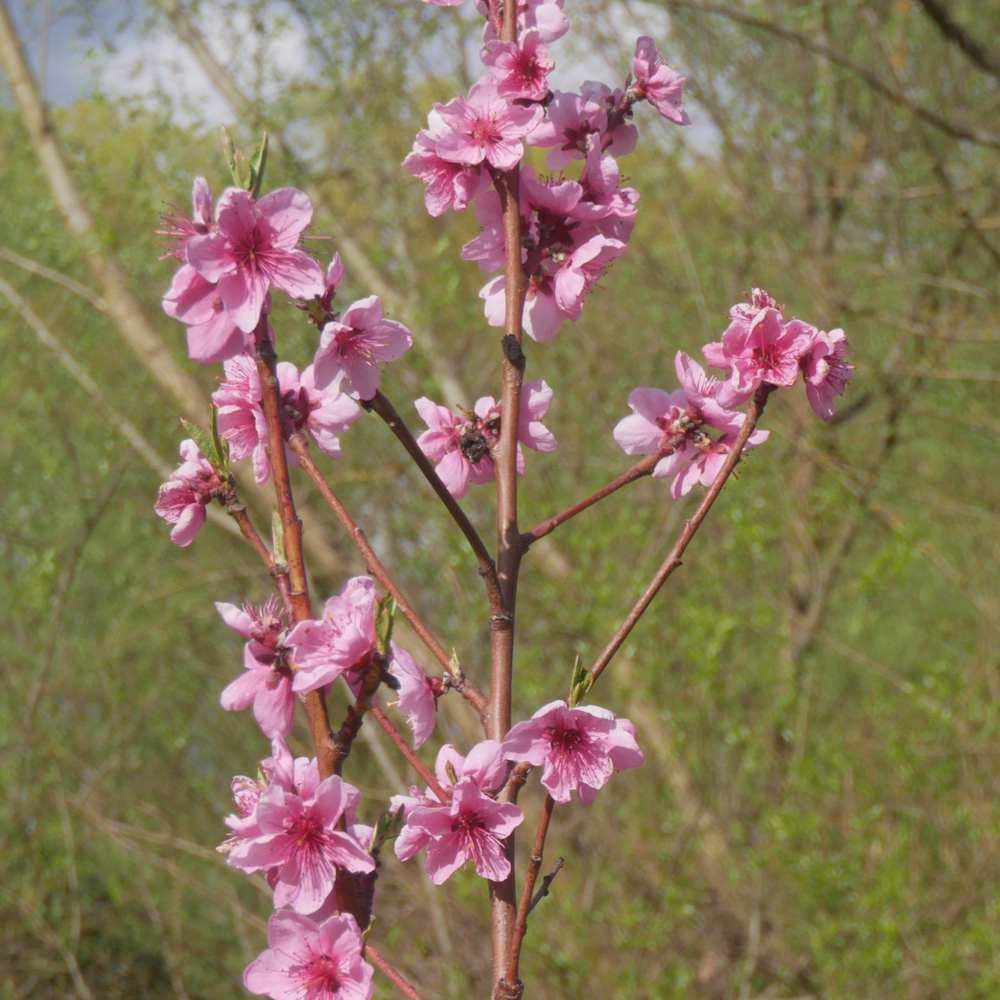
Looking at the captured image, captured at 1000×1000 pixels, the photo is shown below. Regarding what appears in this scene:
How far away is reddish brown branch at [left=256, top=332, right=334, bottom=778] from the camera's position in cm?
88

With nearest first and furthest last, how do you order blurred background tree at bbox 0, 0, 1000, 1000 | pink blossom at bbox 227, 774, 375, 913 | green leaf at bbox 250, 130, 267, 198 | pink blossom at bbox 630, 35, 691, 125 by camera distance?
pink blossom at bbox 227, 774, 375, 913, green leaf at bbox 250, 130, 267, 198, pink blossom at bbox 630, 35, 691, 125, blurred background tree at bbox 0, 0, 1000, 1000

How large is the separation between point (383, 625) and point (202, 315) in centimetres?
35

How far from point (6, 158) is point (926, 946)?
647cm

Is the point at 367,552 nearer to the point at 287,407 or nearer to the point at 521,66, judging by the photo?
the point at 287,407

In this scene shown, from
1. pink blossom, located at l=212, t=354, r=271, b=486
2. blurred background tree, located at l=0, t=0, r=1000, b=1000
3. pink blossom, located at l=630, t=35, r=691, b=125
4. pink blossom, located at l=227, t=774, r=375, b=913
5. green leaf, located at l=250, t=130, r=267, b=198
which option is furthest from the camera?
blurred background tree, located at l=0, t=0, r=1000, b=1000

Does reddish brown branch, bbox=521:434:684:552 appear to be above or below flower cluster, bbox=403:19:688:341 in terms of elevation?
below

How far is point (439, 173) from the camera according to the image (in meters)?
1.10

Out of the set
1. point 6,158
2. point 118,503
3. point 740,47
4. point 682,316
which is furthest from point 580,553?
point 6,158

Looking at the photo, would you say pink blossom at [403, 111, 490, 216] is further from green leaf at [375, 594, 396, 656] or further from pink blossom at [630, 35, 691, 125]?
green leaf at [375, 594, 396, 656]

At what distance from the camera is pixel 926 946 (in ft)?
13.1

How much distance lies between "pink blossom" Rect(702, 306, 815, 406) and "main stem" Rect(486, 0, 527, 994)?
0.21 metres

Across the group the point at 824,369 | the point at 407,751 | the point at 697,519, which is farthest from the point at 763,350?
the point at 407,751

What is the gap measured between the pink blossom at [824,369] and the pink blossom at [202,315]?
0.54m

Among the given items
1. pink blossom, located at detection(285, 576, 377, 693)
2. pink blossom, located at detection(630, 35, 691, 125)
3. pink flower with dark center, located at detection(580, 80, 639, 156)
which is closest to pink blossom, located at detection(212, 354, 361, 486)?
pink blossom, located at detection(285, 576, 377, 693)
